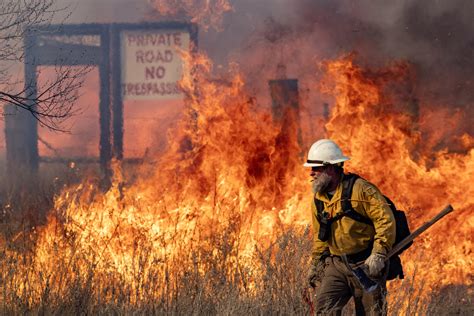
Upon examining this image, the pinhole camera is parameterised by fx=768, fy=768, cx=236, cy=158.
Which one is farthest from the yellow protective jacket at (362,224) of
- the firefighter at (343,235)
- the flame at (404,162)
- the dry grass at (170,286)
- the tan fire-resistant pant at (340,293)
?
the flame at (404,162)

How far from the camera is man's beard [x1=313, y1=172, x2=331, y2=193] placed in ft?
20.4

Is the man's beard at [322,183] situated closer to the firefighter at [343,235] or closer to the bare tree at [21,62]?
the firefighter at [343,235]

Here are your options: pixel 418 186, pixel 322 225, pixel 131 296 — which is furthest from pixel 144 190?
pixel 322 225

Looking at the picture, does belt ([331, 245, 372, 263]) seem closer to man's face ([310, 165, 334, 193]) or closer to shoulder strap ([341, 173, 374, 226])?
shoulder strap ([341, 173, 374, 226])

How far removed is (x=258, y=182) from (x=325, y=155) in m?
4.95

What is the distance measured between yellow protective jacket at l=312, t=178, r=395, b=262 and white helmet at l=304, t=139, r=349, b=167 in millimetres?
224

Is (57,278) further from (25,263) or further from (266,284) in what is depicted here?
(266,284)

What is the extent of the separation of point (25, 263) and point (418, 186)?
18.6 ft

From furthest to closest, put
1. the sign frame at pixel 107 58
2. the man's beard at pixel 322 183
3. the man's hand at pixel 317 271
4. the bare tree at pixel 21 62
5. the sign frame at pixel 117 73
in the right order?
1. the sign frame at pixel 117 73
2. the sign frame at pixel 107 58
3. the bare tree at pixel 21 62
4. the man's hand at pixel 317 271
5. the man's beard at pixel 322 183

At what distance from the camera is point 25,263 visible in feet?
24.1

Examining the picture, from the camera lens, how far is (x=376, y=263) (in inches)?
227

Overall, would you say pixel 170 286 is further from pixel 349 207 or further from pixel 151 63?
pixel 151 63

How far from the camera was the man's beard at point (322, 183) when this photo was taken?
245 inches

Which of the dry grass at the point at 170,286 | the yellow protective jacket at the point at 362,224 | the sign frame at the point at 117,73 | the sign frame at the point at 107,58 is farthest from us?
the sign frame at the point at 117,73
